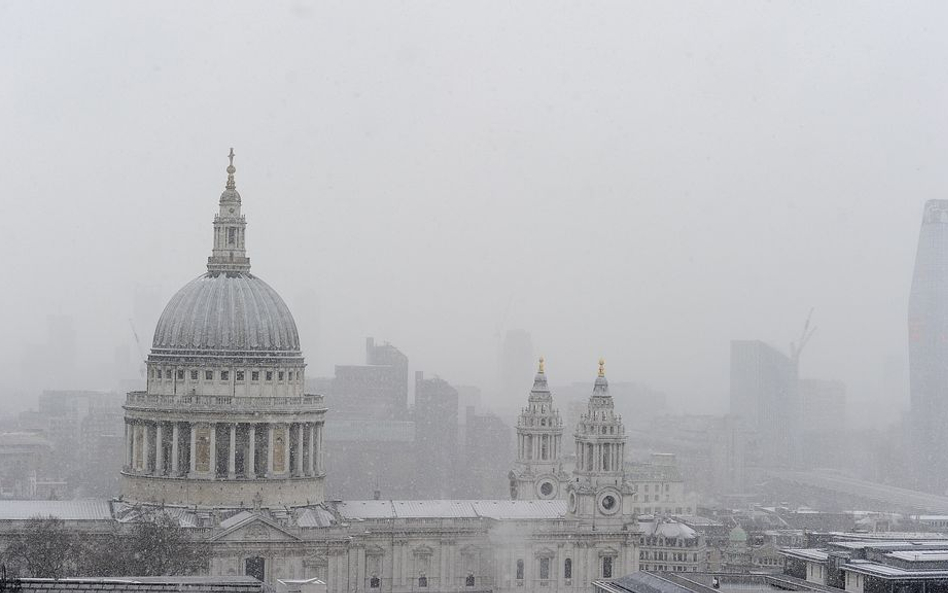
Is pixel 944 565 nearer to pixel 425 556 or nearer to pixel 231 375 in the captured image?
pixel 425 556

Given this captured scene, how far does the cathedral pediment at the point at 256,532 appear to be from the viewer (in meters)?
107

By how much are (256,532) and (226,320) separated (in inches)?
475

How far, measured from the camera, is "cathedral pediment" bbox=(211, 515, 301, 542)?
351 ft

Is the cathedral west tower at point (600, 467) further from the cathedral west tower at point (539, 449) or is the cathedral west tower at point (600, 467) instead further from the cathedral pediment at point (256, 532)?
the cathedral pediment at point (256, 532)

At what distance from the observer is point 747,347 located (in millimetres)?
170875

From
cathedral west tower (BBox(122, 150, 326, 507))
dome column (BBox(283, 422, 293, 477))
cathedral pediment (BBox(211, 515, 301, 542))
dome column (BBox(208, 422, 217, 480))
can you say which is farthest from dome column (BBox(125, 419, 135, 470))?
cathedral pediment (BBox(211, 515, 301, 542))

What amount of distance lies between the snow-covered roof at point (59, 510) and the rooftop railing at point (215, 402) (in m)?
5.79

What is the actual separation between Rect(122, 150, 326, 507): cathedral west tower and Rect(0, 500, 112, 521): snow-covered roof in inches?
95.3

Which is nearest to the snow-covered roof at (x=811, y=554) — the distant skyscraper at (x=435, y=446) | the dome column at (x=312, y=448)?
the dome column at (x=312, y=448)

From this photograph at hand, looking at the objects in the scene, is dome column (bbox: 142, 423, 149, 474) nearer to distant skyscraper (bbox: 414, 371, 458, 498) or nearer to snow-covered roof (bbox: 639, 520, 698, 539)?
snow-covered roof (bbox: 639, 520, 698, 539)

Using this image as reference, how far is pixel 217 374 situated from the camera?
112438 mm

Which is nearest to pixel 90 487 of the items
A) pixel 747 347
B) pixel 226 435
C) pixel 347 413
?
pixel 347 413

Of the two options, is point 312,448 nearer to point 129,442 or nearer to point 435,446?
point 129,442

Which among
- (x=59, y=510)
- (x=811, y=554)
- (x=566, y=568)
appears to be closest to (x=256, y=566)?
(x=59, y=510)
